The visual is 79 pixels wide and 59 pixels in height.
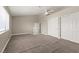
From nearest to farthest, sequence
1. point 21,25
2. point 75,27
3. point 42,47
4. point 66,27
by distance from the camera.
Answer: point 42,47, point 75,27, point 66,27, point 21,25

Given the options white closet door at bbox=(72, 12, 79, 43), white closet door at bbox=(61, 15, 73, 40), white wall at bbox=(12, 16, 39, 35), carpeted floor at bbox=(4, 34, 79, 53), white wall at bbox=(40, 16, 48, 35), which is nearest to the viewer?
carpeted floor at bbox=(4, 34, 79, 53)

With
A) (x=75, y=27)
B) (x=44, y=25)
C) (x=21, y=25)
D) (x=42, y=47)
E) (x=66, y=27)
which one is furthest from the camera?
(x=44, y=25)

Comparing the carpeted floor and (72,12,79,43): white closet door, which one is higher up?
(72,12,79,43): white closet door

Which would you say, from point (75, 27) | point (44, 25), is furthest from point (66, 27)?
point (44, 25)

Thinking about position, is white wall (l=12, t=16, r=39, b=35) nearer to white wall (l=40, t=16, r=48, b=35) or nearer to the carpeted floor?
white wall (l=40, t=16, r=48, b=35)

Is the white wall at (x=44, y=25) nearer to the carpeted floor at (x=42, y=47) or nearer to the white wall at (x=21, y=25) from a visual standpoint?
the white wall at (x=21, y=25)

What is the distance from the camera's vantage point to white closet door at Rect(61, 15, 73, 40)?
579 centimetres

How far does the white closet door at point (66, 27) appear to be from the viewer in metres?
5.79

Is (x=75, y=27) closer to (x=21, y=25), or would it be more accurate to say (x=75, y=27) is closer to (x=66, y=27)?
(x=66, y=27)

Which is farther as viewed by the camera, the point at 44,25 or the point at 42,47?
the point at 44,25

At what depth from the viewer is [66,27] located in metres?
6.20

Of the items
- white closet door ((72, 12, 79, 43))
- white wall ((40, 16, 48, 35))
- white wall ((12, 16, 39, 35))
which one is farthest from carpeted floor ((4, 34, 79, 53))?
white wall ((40, 16, 48, 35))
